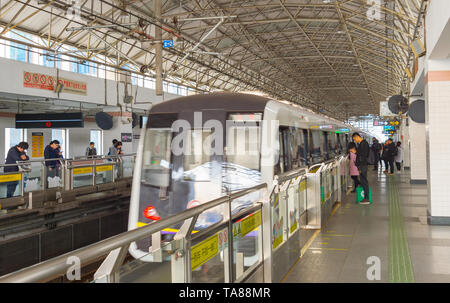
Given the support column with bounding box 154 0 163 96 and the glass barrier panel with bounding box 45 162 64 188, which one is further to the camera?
the support column with bounding box 154 0 163 96

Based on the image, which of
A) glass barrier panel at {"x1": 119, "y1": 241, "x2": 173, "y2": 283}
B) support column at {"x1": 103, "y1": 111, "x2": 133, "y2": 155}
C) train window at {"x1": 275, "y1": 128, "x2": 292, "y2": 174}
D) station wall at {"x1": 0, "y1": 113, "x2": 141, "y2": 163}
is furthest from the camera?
support column at {"x1": 103, "y1": 111, "x2": 133, "y2": 155}

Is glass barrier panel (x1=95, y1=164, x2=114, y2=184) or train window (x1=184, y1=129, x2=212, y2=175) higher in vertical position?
train window (x1=184, y1=129, x2=212, y2=175)

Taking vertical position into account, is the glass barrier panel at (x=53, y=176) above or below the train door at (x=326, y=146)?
below

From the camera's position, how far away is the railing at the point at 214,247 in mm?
2018

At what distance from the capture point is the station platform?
211 inches

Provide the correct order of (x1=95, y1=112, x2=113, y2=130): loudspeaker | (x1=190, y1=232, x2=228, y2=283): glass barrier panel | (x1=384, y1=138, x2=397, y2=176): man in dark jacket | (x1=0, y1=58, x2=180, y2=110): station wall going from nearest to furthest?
(x1=190, y1=232, x2=228, y2=283): glass barrier panel
(x1=0, y1=58, x2=180, y2=110): station wall
(x1=95, y1=112, x2=113, y2=130): loudspeaker
(x1=384, y1=138, x2=397, y2=176): man in dark jacket

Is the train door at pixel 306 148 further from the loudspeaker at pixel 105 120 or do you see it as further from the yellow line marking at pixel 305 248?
the loudspeaker at pixel 105 120

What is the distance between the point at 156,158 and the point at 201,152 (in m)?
0.72

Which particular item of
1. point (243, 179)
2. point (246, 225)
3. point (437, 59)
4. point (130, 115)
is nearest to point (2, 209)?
point (243, 179)

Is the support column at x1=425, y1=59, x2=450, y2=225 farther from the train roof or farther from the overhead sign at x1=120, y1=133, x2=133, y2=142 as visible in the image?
the overhead sign at x1=120, y1=133, x2=133, y2=142

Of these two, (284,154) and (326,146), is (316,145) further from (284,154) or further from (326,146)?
(284,154)

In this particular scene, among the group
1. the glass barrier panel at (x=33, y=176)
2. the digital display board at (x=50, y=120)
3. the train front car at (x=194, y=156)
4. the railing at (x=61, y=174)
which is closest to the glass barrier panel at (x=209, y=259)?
the train front car at (x=194, y=156)

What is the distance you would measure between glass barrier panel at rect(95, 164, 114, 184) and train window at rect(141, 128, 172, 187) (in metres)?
6.61

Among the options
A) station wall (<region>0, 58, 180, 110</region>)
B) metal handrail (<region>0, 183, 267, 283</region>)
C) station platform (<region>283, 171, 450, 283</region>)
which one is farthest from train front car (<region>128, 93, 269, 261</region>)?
station wall (<region>0, 58, 180, 110</region>)
